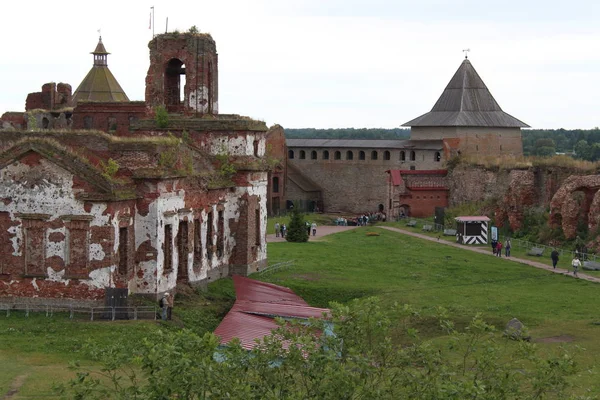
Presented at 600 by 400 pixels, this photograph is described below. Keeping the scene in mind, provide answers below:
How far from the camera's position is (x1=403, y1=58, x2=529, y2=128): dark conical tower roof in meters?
74.9

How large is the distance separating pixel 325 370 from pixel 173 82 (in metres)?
27.1

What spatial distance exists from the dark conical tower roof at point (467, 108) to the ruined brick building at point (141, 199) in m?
39.3

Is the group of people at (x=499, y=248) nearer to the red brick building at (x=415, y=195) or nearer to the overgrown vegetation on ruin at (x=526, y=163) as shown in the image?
the overgrown vegetation on ruin at (x=526, y=163)

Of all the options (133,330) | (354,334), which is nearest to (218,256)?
(133,330)

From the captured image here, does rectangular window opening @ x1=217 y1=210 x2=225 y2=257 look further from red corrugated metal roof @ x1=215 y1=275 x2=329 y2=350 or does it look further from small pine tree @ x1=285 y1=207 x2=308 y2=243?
small pine tree @ x1=285 y1=207 x2=308 y2=243

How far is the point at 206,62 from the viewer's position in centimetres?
3772

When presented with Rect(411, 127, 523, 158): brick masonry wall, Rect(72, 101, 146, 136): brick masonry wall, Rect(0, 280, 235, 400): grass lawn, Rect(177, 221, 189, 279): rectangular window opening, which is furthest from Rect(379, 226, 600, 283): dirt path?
Rect(411, 127, 523, 158): brick masonry wall

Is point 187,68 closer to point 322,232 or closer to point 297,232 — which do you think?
point 297,232

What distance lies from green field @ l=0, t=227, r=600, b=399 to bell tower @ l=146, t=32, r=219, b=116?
7.18m

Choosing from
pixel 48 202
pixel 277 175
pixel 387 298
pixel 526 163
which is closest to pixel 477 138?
pixel 277 175

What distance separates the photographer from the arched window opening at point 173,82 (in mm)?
38688

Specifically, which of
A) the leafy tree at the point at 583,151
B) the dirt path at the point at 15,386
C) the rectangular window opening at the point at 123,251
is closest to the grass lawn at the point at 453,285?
the rectangular window opening at the point at 123,251

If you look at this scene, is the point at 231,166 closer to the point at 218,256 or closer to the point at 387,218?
the point at 218,256

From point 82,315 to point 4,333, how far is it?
2.63 m
